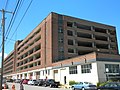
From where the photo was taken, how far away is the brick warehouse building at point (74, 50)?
38344 mm

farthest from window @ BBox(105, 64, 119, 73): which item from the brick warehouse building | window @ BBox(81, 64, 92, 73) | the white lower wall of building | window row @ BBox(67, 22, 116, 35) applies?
window row @ BBox(67, 22, 116, 35)

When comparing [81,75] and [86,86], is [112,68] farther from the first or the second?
[86,86]

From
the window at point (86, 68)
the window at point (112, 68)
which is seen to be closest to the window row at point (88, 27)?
the window at point (86, 68)

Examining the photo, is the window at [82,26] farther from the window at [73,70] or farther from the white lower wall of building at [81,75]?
the window at [73,70]

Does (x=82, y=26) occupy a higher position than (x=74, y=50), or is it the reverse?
(x=82, y=26)

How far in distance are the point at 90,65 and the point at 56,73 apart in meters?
16.1

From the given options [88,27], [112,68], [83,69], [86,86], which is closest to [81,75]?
[83,69]

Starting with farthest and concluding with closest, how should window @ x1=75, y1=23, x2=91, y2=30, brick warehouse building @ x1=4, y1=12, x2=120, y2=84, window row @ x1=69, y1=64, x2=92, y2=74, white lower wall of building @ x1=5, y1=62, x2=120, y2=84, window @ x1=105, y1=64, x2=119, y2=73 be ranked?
window @ x1=75, y1=23, x2=91, y2=30
window row @ x1=69, y1=64, x2=92, y2=74
brick warehouse building @ x1=4, y1=12, x2=120, y2=84
window @ x1=105, y1=64, x2=119, y2=73
white lower wall of building @ x1=5, y1=62, x2=120, y2=84

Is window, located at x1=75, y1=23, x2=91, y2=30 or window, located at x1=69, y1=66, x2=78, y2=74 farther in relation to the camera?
window, located at x1=75, y1=23, x2=91, y2=30

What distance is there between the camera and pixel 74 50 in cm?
5981

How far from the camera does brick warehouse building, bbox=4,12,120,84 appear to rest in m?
38.3

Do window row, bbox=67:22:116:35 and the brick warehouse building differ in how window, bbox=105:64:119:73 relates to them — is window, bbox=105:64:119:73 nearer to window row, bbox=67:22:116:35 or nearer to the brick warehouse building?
the brick warehouse building

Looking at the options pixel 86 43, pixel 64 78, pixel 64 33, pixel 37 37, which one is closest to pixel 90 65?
pixel 64 78

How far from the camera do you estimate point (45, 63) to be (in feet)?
192
